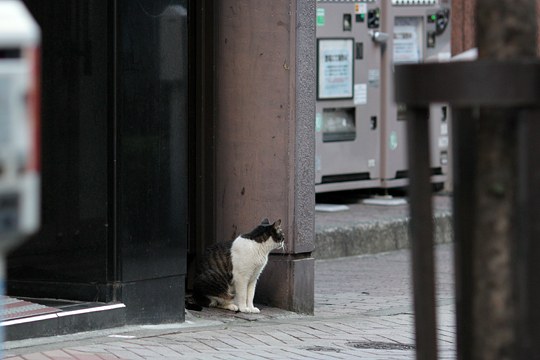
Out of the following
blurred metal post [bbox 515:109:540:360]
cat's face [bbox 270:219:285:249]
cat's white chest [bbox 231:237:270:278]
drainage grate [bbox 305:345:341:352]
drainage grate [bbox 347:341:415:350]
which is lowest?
drainage grate [bbox 347:341:415:350]

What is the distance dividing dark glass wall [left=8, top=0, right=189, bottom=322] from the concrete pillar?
3.03 ft

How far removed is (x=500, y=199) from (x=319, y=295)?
6271mm

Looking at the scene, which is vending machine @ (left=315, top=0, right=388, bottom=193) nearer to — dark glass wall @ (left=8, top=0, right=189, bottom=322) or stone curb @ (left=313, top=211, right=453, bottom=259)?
stone curb @ (left=313, top=211, right=453, bottom=259)

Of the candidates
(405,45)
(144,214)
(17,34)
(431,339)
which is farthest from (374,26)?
(17,34)

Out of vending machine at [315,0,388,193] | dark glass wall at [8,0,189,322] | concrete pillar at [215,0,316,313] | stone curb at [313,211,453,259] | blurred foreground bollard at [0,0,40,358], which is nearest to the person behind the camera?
blurred foreground bollard at [0,0,40,358]

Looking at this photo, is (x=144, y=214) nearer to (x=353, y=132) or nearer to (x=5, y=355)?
(x=5, y=355)

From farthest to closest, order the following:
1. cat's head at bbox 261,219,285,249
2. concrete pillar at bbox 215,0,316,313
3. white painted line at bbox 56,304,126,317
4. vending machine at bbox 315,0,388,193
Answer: vending machine at bbox 315,0,388,193 → concrete pillar at bbox 215,0,316,313 → cat's head at bbox 261,219,285,249 → white painted line at bbox 56,304,126,317

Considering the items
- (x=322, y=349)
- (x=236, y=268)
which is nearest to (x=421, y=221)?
(x=322, y=349)

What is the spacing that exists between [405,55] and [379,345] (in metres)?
6.86

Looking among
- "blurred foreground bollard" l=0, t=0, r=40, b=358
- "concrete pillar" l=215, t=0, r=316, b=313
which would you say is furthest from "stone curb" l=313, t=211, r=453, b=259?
"blurred foreground bollard" l=0, t=0, r=40, b=358

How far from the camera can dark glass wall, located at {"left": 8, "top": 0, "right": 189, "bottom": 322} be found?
24.0 feet

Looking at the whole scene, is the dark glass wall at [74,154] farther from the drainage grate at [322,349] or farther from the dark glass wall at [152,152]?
the drainage grate at [322,349]

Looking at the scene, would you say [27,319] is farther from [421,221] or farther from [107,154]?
[421,221]

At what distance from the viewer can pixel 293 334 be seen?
25.1ft
